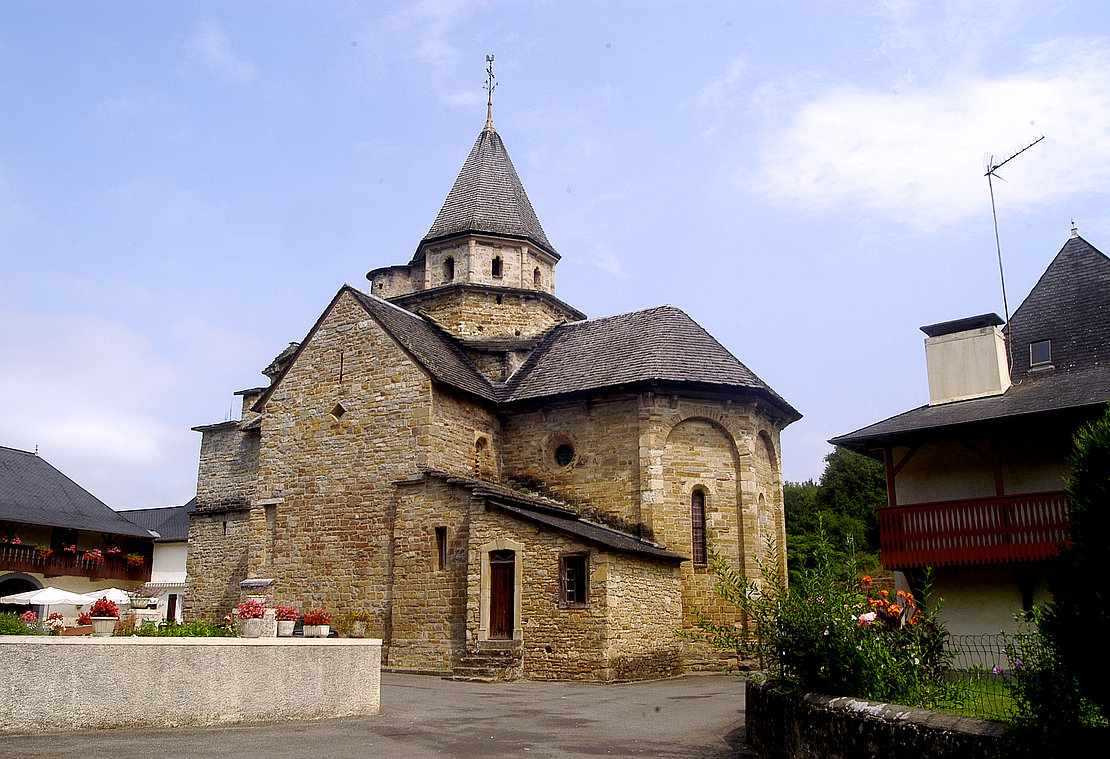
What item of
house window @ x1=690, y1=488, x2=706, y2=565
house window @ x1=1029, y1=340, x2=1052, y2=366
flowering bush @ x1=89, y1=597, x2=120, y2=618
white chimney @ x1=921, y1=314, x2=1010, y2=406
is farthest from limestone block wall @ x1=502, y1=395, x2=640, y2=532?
flowering bush @ x1=89, y1=597, x2=120, y2=618

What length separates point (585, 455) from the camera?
24.0m

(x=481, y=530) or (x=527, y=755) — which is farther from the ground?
(x=481, y=530)

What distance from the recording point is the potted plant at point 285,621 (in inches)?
484

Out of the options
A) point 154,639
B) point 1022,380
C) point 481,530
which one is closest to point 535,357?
point 481,530

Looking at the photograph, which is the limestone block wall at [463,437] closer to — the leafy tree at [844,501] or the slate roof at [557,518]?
the slate roof at [557,518]

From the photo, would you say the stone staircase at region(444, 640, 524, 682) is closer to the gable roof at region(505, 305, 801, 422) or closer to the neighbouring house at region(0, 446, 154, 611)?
the gable roof at region(505, 305, 801, 422)

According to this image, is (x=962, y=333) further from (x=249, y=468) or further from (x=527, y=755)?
(x=249, y=468)

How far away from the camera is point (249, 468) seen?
31.3 metres

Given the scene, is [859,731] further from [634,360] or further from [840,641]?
[634,360]

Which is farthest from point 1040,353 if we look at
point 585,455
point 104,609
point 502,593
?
point 104,609

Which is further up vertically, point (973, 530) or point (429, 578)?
point (973, 530)

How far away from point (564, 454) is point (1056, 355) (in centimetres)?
1208

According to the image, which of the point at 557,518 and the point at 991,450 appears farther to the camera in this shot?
the point at 557,518

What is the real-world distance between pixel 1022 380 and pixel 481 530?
39.8ft
